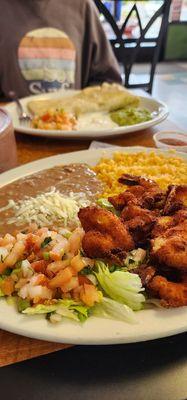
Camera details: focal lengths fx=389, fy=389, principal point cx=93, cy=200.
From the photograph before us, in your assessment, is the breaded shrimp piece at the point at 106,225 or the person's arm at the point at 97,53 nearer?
the breaded shrimp piece at the point at 106,225

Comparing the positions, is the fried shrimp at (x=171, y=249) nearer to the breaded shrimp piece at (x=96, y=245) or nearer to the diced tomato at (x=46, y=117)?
the breaded shrimp piece at (x=96, y=245)

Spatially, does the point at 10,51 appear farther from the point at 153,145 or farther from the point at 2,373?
the point at 2,373

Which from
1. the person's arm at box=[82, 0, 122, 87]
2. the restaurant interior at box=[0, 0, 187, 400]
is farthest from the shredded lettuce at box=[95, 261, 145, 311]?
the person's arm at box=[82, 0, 122, 87]

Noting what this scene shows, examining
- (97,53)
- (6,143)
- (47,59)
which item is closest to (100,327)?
(6,143)

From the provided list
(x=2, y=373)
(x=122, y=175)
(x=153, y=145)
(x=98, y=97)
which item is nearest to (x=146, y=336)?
(x=2, y=373)

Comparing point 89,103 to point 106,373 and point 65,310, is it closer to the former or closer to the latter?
point 65,310

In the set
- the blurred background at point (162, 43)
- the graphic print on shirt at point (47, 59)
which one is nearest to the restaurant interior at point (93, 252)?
the graphic print on shirt at point (47, 59)
